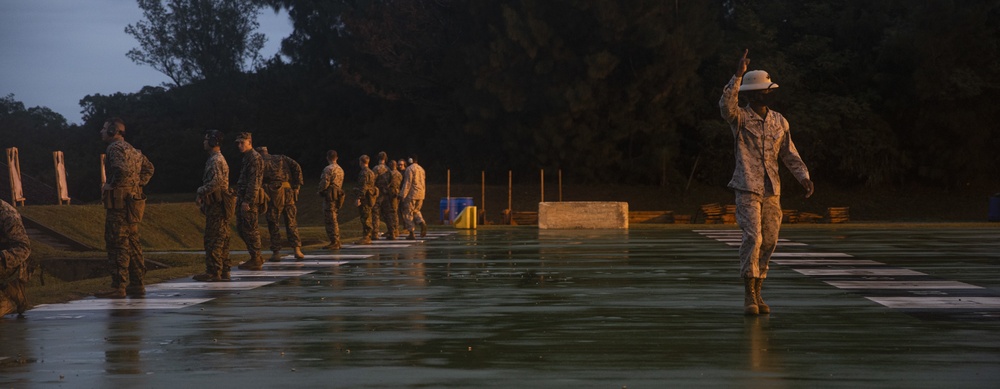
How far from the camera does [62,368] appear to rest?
9750mm

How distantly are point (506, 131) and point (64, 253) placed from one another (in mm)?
35417

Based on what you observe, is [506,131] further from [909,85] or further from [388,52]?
[909,85]

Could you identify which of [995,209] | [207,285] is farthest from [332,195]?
[995,209]

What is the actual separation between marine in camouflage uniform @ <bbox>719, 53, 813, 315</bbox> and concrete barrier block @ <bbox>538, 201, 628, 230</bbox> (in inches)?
1274

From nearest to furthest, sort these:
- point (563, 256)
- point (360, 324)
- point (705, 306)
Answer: point (360, 324), point (705, 306), point (563, 256)

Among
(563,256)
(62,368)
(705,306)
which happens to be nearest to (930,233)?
(563,256)

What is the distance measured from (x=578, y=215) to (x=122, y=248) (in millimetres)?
30615

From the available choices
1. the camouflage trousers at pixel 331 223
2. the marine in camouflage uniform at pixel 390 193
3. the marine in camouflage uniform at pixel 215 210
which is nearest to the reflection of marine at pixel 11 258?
the marine in camouflage uniform at pixel 215 210

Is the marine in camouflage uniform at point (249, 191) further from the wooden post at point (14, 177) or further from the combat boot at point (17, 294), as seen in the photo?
the wooden post at point (14, 177)

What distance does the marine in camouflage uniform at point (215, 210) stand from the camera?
19.1 meters

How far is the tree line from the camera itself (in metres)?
62.0

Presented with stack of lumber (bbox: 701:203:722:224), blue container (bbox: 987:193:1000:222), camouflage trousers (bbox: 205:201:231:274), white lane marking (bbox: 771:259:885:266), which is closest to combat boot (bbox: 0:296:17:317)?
camouflage trousers (bbox: 205:201:231:274)

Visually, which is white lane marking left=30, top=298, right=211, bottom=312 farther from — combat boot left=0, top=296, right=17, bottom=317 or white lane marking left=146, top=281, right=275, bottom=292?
white lane marking left=146, top=281, right=275, bottom=292

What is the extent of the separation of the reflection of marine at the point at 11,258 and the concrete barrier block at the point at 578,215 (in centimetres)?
3305
